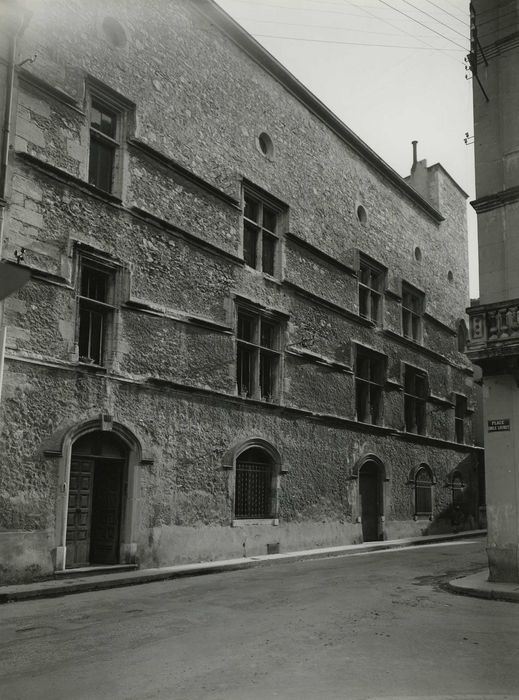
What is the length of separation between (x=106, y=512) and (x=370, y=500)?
10.1 meters

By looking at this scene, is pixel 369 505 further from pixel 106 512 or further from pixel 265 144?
pixel 265 144

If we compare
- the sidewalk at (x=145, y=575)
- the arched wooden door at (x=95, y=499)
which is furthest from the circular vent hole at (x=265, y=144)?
the sidewalk at (x=145, y=575)

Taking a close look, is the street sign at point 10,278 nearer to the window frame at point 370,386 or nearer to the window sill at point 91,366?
the window sill at point 91,366

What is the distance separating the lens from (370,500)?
69.6ft

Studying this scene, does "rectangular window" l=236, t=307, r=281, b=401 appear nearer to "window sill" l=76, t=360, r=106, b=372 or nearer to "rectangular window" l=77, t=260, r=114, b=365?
"rectangular window" l=77, t=260, r=114, b=365

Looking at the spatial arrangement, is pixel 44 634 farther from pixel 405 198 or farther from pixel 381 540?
pixel 405 198

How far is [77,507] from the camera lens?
41.8 feet

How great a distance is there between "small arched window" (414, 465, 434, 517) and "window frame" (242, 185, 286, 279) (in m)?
9.47

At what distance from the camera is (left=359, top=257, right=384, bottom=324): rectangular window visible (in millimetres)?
22375

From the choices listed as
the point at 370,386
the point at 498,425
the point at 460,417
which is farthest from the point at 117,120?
the point at 460,417

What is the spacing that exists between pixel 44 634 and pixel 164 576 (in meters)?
5.47

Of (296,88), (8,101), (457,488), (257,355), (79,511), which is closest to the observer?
(8,101)

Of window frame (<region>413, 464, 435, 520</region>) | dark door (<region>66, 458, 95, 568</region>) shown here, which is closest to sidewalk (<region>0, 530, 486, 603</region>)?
dark door (<region>66, 458, 95, 568</region>)

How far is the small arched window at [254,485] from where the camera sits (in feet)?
53.4
